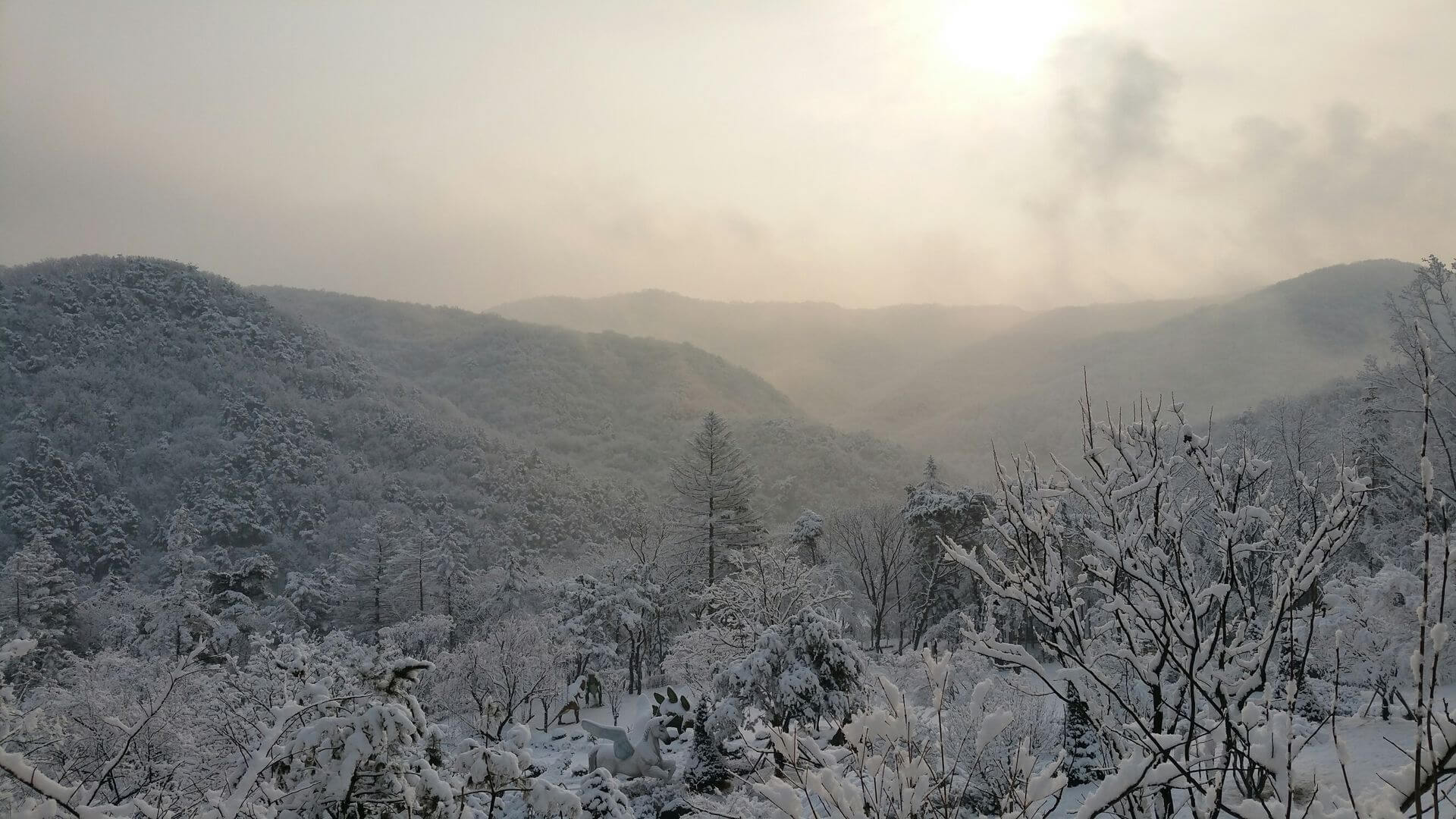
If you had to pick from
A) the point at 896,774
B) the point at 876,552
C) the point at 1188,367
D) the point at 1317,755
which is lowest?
the point at 876,552

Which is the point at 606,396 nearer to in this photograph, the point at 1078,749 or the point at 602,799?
the point at 1078,749

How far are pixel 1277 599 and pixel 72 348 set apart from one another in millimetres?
81236

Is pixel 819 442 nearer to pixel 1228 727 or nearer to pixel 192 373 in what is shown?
pixel 192 373

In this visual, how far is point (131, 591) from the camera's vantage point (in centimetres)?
3481

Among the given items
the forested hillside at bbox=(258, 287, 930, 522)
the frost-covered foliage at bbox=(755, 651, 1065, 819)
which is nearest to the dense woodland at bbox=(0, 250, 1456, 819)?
the frost-covered foliage at bbox=(755, 651, 1065, 819)

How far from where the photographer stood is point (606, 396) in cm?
10025

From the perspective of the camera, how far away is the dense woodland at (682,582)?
3107 mm

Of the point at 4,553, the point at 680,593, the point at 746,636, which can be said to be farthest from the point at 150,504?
the point at 746,636

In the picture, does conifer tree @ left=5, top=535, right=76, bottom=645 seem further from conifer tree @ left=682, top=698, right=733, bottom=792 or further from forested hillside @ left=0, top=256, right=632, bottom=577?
conifer tree @ left=682, top=698, right=733, bottom=792

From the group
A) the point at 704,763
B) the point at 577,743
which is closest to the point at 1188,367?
the point at 577,743

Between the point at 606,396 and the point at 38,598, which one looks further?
the point at 606,396

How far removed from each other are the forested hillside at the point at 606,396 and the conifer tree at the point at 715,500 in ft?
123

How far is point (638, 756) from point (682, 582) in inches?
638

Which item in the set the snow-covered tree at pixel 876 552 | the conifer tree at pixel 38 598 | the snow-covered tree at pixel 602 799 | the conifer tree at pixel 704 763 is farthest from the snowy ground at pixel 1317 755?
the conifer tree at pixel 38 598
